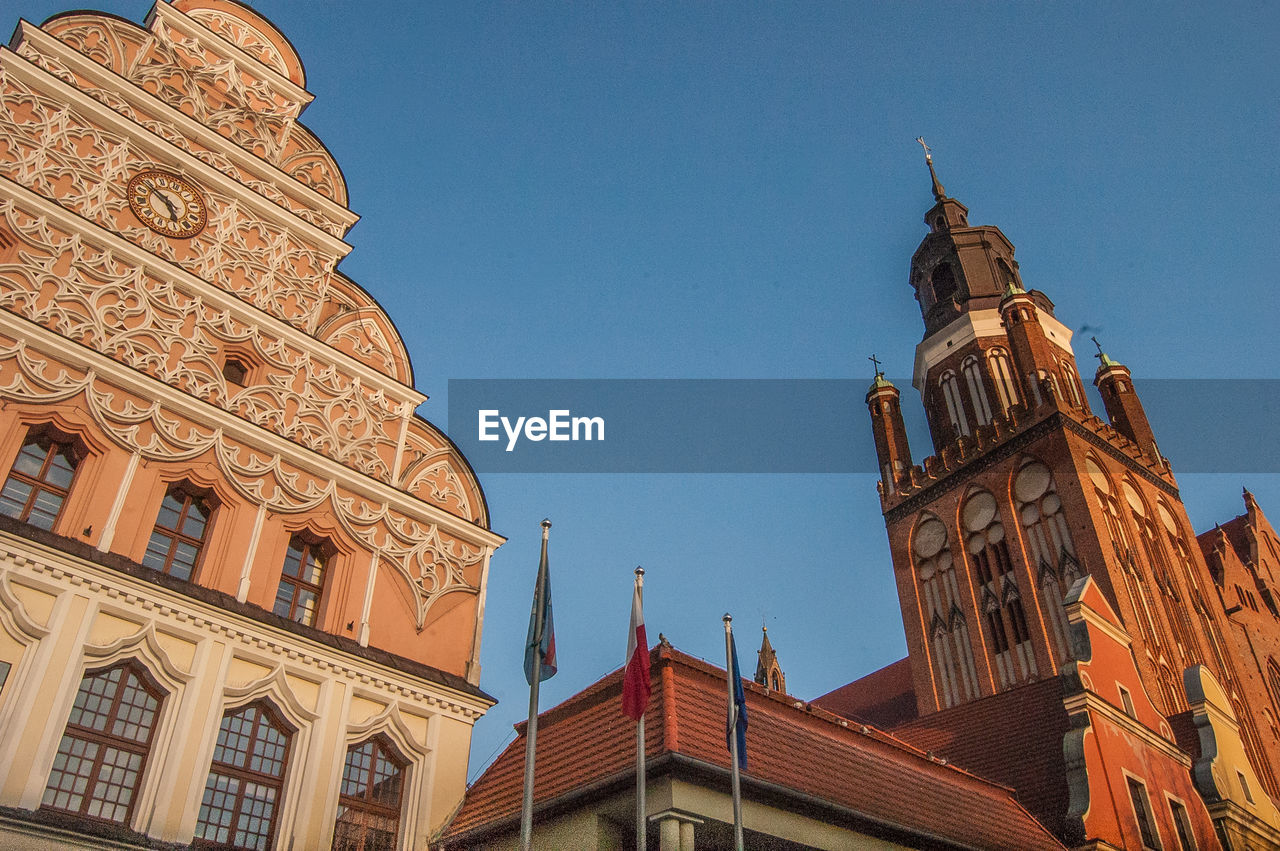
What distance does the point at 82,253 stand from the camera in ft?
47.7

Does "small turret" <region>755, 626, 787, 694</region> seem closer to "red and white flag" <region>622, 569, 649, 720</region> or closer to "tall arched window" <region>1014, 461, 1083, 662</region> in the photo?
"tall arched window" <region>1014, 461, 1083, 662</region>

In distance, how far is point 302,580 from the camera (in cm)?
1509

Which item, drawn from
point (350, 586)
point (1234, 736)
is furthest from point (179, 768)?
point (1234, 736)

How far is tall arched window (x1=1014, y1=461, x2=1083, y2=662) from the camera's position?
116ft

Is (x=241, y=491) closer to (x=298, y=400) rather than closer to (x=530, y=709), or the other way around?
(x=298, y=400)


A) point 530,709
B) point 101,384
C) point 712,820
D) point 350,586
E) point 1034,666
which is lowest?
point 712,820

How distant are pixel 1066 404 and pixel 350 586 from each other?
32408mm

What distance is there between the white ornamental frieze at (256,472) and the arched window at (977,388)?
3190 cm

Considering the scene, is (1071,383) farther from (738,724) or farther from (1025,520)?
(738,724)

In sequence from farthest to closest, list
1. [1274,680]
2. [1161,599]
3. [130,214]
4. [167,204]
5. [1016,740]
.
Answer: [1274,680] → [1161,599] → [1016,740] → [167,204] → [130,214]

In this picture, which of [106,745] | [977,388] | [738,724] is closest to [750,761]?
[738,724]

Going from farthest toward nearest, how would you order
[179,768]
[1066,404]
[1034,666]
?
1. [1066,404]
2. [1034,666]
3. [179,768]

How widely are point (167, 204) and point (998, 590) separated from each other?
1241 inches

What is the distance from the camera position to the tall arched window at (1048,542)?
116 ft
